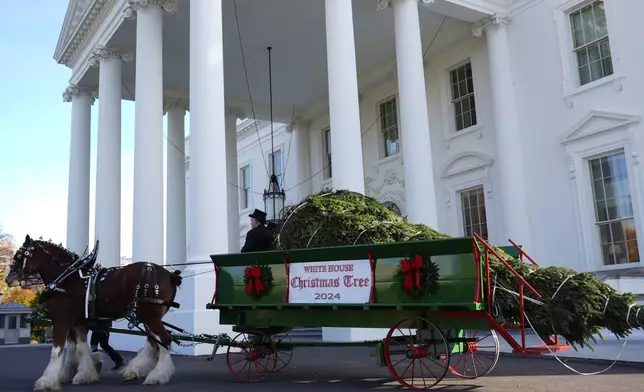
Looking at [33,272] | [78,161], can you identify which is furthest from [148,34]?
[33,272]

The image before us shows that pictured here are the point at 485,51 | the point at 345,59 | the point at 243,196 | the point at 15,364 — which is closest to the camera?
the point at 15,364

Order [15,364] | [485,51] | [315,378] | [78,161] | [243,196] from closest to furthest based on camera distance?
[315,378], [15,364], [485,51], [78,161], [243,196]

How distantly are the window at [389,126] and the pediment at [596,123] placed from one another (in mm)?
6169

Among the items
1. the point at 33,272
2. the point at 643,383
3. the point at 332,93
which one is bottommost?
the point at 643,383

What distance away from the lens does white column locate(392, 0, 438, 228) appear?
13609 mm

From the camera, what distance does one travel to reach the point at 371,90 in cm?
2030

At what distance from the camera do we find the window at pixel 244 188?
27969 mm

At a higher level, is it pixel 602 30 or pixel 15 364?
pixel 602 30

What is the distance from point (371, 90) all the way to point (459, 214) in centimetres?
592

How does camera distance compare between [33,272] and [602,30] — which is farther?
[602,30]

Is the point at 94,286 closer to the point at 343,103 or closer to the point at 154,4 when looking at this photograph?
the point at 343,103

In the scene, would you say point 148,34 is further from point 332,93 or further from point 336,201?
point 336,201

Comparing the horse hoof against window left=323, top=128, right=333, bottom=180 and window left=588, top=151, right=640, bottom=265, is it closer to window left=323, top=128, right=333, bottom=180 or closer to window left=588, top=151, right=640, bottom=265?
window left=588, top=151, right=640, bottom=265

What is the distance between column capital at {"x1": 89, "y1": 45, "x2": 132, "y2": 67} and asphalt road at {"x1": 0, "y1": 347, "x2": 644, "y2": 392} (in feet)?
32.8
